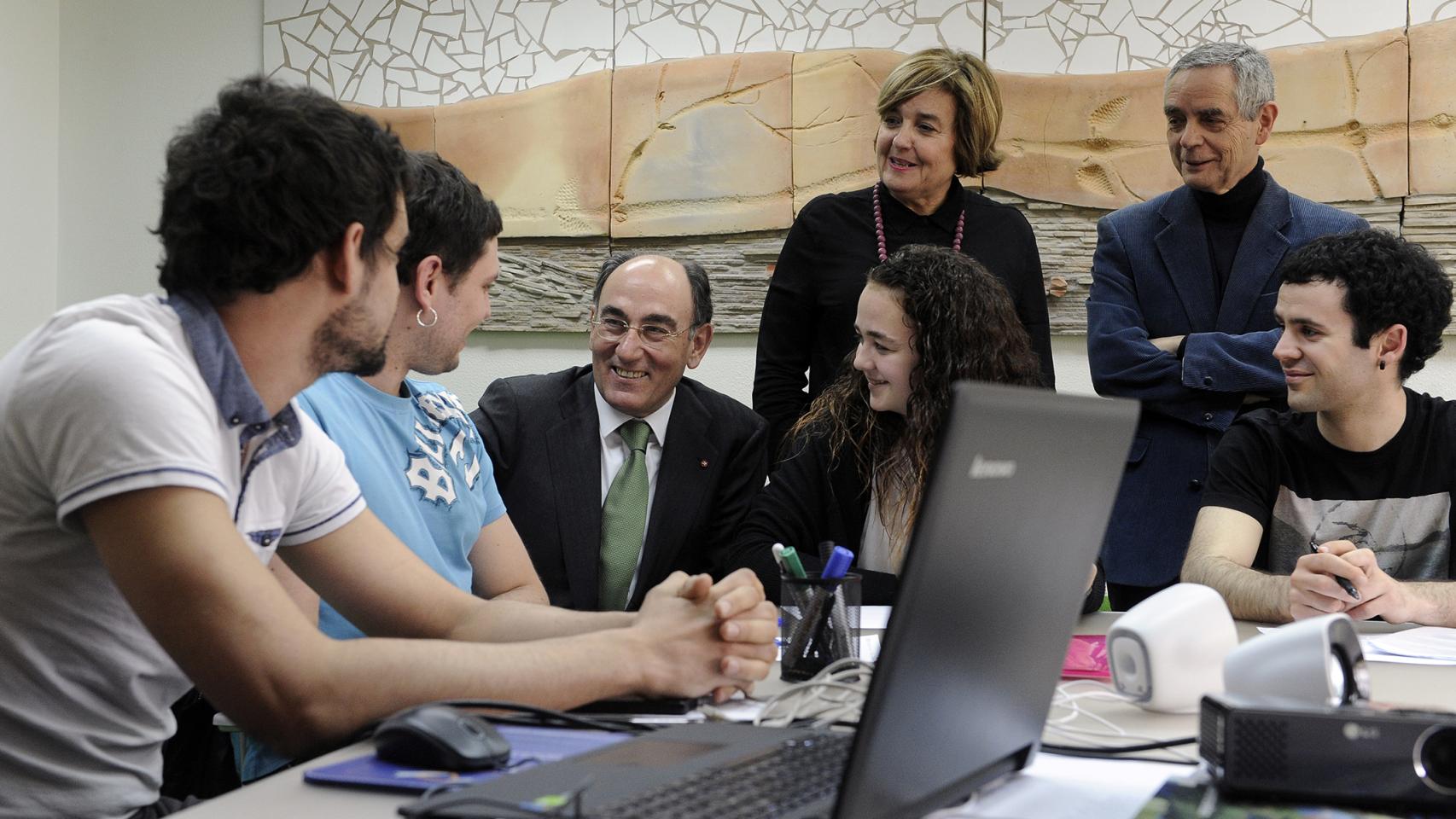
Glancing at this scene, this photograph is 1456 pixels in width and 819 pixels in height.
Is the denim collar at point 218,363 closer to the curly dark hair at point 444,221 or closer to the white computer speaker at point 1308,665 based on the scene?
the curly dark hair at point 444,221

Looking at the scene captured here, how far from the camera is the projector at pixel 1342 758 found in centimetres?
95

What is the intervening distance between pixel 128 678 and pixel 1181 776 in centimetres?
96

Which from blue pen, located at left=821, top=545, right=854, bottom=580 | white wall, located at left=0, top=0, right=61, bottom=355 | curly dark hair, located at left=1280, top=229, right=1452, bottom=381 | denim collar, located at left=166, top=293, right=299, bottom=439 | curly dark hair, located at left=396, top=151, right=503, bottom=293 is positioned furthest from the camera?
white wall, located at left=0, top=0, right=61, bottom=355

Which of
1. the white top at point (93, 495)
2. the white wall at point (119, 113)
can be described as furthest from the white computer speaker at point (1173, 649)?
the white wall at point (119, 113)

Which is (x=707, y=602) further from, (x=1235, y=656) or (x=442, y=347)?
(x=442, y=347)

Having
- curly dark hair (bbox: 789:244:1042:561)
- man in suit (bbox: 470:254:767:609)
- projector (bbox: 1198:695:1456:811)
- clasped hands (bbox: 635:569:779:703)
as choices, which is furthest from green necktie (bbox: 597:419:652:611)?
projector (bbox: 1198:695:1456:811)

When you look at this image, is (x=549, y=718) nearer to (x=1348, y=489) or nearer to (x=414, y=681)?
(x=414, y=681)

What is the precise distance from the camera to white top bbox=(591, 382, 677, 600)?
2.56 metres

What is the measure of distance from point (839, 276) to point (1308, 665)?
5.49 ft

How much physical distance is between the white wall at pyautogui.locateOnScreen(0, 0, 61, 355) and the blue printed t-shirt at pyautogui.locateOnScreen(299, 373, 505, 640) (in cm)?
261

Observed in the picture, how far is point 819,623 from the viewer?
57.5 inches

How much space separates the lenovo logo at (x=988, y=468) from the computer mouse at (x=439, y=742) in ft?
1.59

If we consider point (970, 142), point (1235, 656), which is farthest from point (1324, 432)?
point (1235, 656)

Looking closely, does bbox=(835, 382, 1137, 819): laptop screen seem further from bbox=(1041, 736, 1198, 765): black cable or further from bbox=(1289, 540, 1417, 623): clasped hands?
bbox=(1289, 540, 1417, 623): clasped hands
